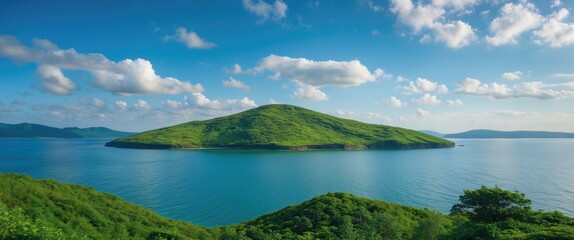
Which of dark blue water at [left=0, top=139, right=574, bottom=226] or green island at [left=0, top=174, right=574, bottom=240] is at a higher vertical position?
green island at [left=0, top=174, right=574, bottom=240]

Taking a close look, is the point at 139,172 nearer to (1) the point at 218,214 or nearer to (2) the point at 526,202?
(1) the point at 218,214

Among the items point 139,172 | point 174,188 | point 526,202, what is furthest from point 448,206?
point 139,172

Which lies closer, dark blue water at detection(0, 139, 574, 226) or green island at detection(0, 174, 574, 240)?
green island at detection(0, 174, 574, 240)

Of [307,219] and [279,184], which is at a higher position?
[307,219]

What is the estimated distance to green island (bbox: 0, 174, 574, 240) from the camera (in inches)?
1623

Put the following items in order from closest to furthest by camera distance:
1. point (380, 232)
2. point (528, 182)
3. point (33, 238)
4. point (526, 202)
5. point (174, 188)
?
1. point (33, 238)
2. point (380, 232)
3. point (526, 202)
4. point (174, 188)
5. point (528, 182)

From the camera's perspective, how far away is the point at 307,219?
206 feet

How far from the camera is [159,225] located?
53.6 meters

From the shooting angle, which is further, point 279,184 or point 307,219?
point 279,184

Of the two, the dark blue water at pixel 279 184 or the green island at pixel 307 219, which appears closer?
the green island at pixel 307 219

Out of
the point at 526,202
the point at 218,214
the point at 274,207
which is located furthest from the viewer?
the point at 274,207

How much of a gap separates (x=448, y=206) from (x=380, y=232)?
65.5 m

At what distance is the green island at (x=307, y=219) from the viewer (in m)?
41.2

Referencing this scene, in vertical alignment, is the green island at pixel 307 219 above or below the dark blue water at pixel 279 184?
above
